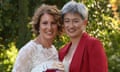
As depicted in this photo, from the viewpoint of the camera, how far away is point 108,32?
8.35 m

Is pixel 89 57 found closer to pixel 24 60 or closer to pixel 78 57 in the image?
pixel 78 57

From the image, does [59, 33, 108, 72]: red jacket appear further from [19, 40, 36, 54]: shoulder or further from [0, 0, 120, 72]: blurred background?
[0, 0, 120, 72]: blurred background

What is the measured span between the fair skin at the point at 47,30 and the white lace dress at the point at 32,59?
8cm

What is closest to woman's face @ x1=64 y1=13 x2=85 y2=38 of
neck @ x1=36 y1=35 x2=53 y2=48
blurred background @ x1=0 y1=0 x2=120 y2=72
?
neck @ x1=36 y1=35 x2=53 y2=48

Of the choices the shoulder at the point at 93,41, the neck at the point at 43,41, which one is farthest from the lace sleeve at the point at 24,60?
the shoulder at the point at 93,41

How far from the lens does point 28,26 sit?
8.08 meters

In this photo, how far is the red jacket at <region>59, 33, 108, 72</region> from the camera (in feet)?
12.6

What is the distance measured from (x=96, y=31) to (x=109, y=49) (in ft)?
2.03

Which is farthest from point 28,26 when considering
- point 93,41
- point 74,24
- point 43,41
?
point 93,41

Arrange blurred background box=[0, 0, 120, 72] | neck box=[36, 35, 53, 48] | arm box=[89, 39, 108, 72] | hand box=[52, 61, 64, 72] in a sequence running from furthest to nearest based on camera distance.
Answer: blurred background box=[0, 0, 120, 72] → neck box=[36, 35, 53, 48] → hand box=[52, 61, 64, 72] → arm box=[89, 39, 108, 72]

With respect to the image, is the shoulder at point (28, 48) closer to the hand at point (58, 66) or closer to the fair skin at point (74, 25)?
the hand at point (58, 66)

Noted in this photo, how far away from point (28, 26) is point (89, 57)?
170 inches

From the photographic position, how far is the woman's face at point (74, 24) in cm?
397

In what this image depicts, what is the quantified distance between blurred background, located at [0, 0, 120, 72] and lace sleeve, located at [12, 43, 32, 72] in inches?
142
